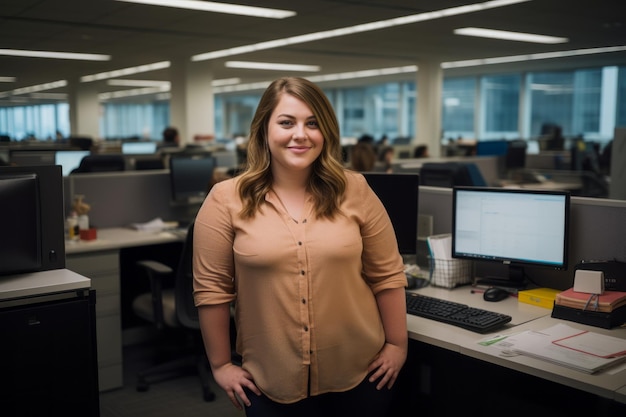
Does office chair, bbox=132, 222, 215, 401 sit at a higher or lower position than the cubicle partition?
lower

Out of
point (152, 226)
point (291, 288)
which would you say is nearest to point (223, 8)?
point (152, 226)

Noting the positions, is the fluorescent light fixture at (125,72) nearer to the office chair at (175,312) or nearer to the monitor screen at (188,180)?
the monitor screen at (188,180)

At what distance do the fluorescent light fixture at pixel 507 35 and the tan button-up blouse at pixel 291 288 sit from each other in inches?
263

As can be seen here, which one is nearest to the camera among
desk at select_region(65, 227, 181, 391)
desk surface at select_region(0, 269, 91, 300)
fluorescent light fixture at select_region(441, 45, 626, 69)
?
desk surface at select_region(0, 269, 91, 300)

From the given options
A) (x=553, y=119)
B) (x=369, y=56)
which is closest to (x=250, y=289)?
(x=369, y=56)

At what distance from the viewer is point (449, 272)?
2.44m

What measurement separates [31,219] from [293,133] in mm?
1145

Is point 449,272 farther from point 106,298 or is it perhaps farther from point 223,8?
point 223,8

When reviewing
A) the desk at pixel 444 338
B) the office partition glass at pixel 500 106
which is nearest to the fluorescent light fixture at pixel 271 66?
the office partition glass at pixel 500 106

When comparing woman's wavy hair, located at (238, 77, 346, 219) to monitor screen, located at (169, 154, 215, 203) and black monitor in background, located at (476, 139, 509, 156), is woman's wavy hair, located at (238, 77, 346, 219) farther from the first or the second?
black monitor in background, located at (476, 139, 509, 156)

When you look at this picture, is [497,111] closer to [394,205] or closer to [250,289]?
[394,205]

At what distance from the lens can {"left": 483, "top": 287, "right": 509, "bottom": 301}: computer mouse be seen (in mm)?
2254

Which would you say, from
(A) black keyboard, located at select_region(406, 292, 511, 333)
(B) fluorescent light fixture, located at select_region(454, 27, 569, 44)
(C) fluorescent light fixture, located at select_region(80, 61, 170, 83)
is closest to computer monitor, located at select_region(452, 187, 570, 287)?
(A) black keyboard, located at select_region(406, 292, 511, 333)

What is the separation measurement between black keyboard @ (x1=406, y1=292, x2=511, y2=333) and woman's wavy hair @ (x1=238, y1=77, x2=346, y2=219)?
0.63 meters
